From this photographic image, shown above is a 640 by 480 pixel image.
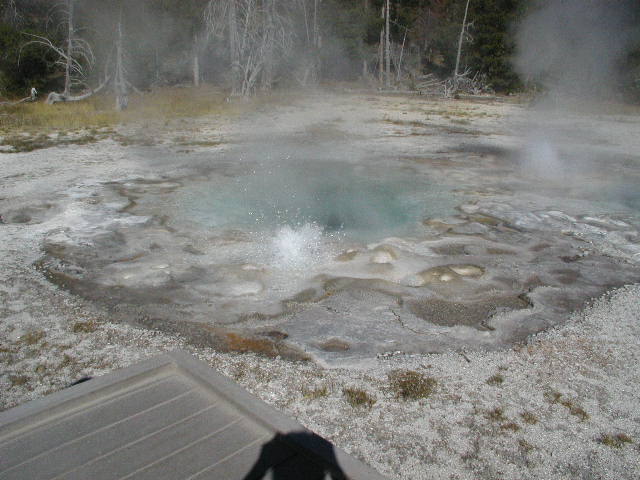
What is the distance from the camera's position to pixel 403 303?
2572mm

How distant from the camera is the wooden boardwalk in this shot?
1055 mm

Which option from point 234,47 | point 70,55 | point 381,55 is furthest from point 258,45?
point 381,55

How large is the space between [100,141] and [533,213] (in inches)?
212

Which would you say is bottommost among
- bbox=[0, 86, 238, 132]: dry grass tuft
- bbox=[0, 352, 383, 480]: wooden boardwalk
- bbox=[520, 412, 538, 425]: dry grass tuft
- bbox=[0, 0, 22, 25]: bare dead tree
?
bbox=[0, 86, 238, 132]: dry grass tuft

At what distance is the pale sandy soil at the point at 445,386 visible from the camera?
160cm

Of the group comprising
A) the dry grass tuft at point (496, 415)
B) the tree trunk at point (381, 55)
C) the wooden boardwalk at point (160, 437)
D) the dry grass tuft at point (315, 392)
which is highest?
the tree trunk at point (381, 55)

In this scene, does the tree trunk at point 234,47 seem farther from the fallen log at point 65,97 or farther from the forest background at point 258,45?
the fallen log at point 65,97

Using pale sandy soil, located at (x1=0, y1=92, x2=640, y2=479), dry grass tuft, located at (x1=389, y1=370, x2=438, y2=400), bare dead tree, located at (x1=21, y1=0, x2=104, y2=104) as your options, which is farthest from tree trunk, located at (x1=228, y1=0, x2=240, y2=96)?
dry grass tuft, located at (x1=389, y1=370, x2=438, y2=400)

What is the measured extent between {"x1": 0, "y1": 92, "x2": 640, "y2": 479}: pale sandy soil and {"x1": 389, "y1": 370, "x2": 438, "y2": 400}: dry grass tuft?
0.02 metres

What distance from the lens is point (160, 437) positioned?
1.14m

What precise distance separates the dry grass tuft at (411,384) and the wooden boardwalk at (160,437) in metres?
0.78

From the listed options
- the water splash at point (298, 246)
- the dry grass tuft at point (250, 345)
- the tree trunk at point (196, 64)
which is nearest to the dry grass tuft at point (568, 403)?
the dry grass tuft at point (250, 345)

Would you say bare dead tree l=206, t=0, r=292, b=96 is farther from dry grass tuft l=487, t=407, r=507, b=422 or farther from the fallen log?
dry grass tuft l=487, t=407, r=507, b=422

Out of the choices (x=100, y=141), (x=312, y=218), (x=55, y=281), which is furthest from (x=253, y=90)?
(x=55, y=281)
